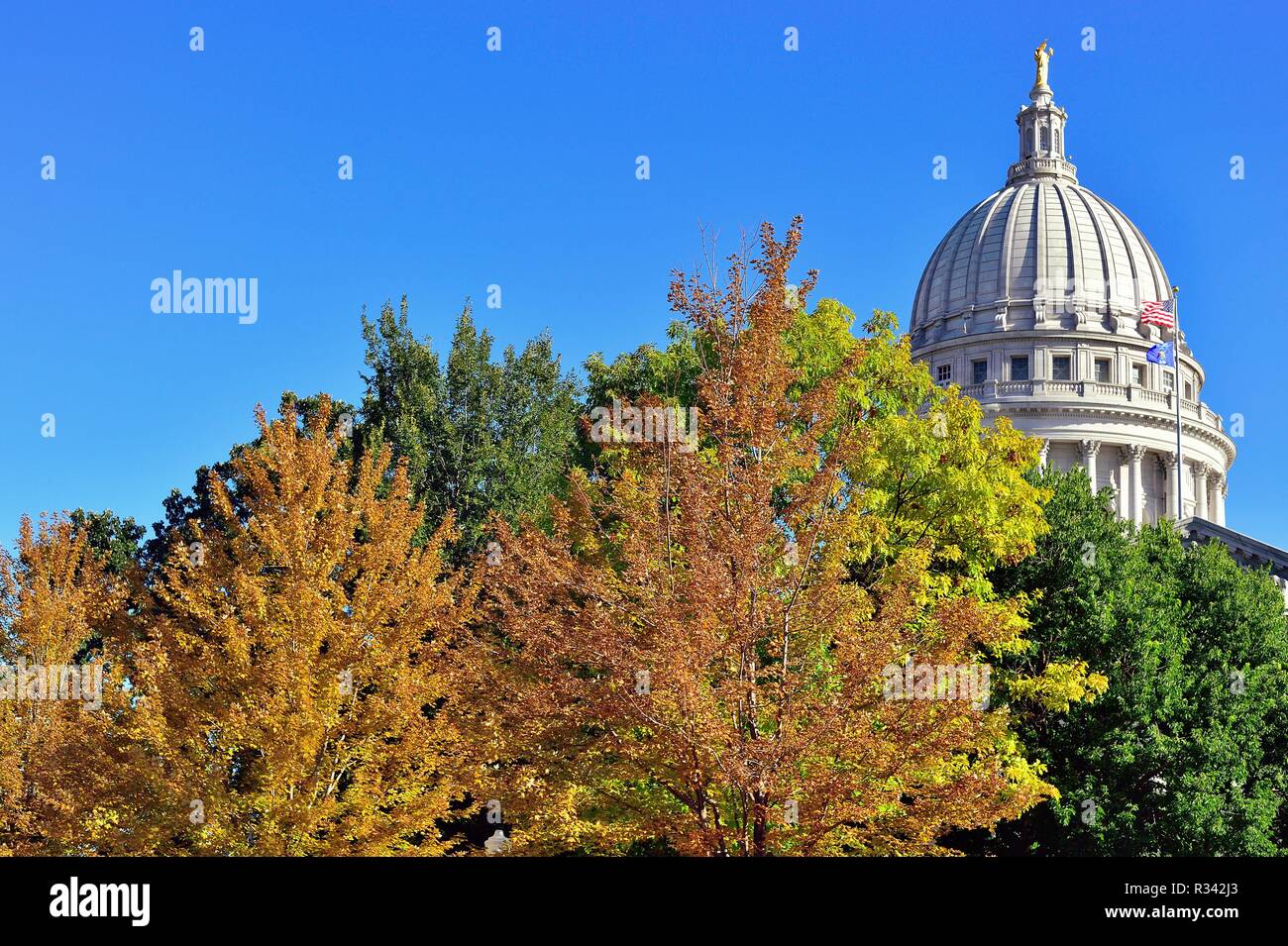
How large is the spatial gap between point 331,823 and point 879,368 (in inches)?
560

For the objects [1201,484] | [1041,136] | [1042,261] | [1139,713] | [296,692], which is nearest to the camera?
[296,692]

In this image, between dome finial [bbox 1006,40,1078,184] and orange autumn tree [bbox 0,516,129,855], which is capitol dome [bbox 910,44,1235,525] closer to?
dome finial [bbox 1006,40,1078,184]

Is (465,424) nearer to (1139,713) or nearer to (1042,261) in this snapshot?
(1139,713)

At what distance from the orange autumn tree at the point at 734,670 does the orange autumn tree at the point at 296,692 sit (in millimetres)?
1943

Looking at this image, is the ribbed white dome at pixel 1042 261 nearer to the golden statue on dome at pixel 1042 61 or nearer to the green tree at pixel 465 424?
the golden statue on dome at pixel 1042 61

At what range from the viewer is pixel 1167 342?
98.7 m

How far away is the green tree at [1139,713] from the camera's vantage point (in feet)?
102

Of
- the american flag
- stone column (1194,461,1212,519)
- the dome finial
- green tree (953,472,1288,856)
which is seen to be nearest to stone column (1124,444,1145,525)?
stone column (1194,461,1212,519)

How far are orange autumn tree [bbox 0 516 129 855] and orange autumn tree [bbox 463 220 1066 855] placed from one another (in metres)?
6.23

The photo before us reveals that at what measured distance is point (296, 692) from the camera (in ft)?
66.8

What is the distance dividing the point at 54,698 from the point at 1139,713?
23.8m

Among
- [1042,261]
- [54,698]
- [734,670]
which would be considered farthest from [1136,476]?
[734,670]
